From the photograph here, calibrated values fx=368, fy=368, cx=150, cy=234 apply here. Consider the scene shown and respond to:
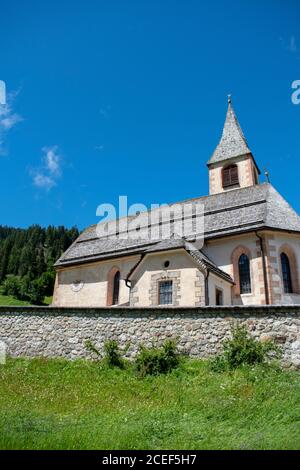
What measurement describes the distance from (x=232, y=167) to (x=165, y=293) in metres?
18.1

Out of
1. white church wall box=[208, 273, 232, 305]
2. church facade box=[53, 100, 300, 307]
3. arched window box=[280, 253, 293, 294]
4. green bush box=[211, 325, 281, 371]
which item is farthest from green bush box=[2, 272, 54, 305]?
green bush box=[211, 325, 281, 371]

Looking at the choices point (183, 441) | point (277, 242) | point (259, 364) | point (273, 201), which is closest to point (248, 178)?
Result: point (273, 201)

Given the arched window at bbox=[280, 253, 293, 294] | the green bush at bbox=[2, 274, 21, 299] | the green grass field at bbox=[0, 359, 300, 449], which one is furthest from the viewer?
the green bush at bbox=[2, 274, 21, 299]

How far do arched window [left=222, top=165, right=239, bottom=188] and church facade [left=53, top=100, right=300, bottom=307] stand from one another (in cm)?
511

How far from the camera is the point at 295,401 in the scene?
8234 mm

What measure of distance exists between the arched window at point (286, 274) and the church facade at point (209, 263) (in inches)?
1.9

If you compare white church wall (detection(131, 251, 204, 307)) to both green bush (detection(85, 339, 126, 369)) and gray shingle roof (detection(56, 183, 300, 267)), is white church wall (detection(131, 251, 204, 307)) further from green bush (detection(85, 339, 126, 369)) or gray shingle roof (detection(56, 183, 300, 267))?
green bush (detection(85, 339, 126, 369))

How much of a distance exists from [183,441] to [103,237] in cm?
2169

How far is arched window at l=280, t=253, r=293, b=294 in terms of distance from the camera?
62.7ft

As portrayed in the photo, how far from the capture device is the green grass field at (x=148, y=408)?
6371 mm

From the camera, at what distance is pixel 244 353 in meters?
11.2

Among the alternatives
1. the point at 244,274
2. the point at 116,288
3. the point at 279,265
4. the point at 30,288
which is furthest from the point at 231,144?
the point at 30,288

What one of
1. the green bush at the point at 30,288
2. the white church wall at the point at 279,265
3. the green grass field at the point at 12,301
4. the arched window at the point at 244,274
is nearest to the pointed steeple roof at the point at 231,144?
the white church wall at the point at 279,265
